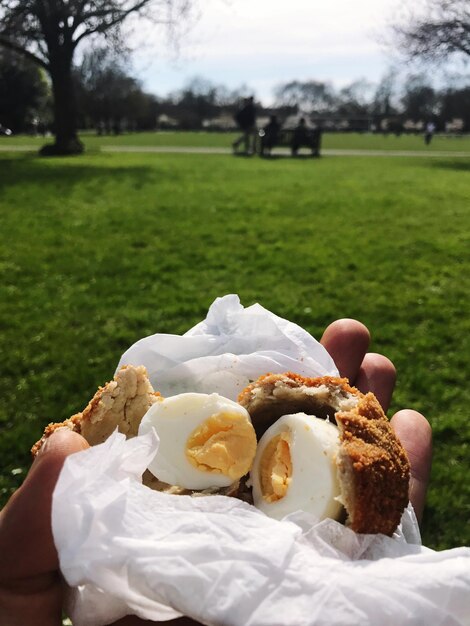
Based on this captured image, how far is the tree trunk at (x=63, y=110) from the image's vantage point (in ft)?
71.4

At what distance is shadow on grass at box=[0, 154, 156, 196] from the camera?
12.9 metres

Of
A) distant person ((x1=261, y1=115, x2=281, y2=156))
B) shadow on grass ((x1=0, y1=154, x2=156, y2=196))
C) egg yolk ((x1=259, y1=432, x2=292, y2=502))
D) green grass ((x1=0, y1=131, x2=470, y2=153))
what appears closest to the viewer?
egg yolk ((x1=259, y1=432, x2=292, y2=502))

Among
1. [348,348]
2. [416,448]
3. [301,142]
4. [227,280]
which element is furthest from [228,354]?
[301,142]

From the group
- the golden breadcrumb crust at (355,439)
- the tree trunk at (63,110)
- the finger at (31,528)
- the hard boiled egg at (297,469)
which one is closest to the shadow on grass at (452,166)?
the tree trunk at (63,110)

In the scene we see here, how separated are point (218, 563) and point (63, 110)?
75.7ft

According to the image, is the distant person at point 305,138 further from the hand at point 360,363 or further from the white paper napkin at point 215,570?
the white paper napkin at point 215,570

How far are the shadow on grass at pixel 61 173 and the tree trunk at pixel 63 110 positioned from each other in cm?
433

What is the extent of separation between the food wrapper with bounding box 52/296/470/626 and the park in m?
1.49

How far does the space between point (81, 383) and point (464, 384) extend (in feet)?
8.53

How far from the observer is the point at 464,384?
4.31 meters

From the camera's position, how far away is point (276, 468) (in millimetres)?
1941

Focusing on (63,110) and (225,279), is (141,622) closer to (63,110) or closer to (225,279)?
(225,279)

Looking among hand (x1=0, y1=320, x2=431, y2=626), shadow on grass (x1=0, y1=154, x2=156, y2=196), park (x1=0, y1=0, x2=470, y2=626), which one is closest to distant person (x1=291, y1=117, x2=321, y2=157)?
shadow on grass (x1=0, y1=154, x2=156, y2=196)

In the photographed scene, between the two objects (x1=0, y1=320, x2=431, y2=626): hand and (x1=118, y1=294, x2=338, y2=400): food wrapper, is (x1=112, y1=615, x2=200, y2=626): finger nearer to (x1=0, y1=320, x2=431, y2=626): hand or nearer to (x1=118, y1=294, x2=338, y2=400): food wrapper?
(x1=0, y1=320, x2=431, y2=626): hand
